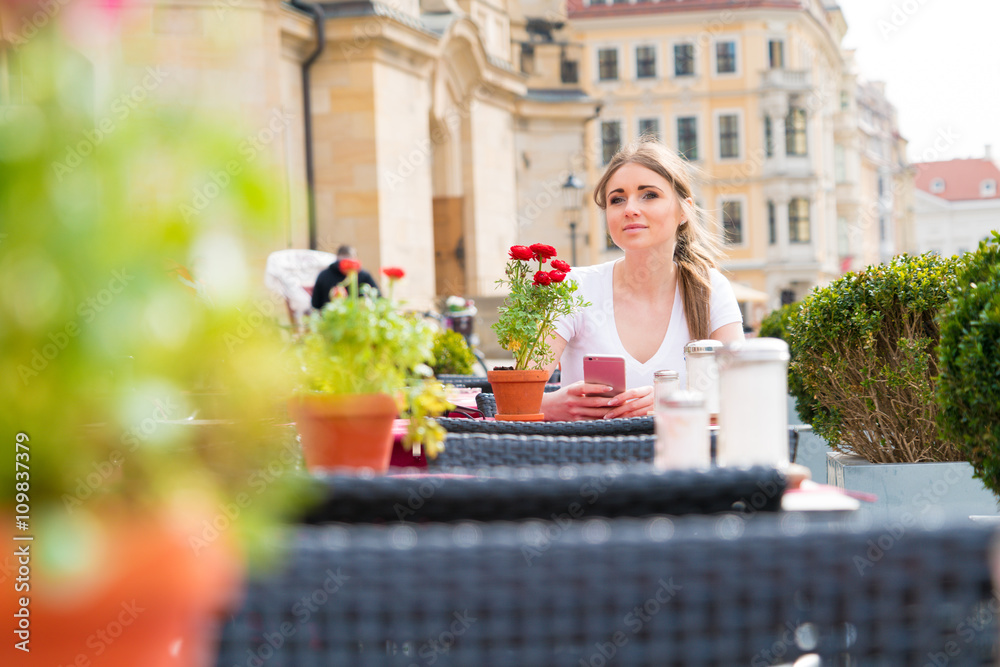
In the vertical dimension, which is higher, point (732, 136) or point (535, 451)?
point (732, 136)

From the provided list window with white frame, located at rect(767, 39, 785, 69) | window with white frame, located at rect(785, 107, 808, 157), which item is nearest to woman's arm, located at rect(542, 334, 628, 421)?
window with white frame, located at rect(785, 107, 808, 157)

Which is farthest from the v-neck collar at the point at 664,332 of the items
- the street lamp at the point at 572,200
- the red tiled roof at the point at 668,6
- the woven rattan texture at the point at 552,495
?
the red tiled roof at the point at 668,6

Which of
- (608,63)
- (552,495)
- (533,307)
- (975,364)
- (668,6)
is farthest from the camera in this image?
(608,63)

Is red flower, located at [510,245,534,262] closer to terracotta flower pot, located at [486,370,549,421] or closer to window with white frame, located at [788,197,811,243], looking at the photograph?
terracotta flower pot, located at [486,370,549,421]

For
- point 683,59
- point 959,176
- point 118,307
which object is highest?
point 683,59

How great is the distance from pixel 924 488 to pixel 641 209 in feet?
4.85

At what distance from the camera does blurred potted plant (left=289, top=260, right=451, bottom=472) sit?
1.83 m

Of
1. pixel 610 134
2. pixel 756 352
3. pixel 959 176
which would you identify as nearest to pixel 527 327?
pixel 756 352

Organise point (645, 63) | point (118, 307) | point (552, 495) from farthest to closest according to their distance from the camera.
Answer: point (645, 63), point (552, 495), point (118, 307)

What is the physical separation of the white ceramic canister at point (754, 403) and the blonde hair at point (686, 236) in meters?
1.91

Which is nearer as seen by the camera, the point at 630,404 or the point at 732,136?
the point at 630,404

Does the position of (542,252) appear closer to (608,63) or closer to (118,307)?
(118,307)

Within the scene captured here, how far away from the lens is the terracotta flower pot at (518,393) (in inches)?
125

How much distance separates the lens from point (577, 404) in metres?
3.21
